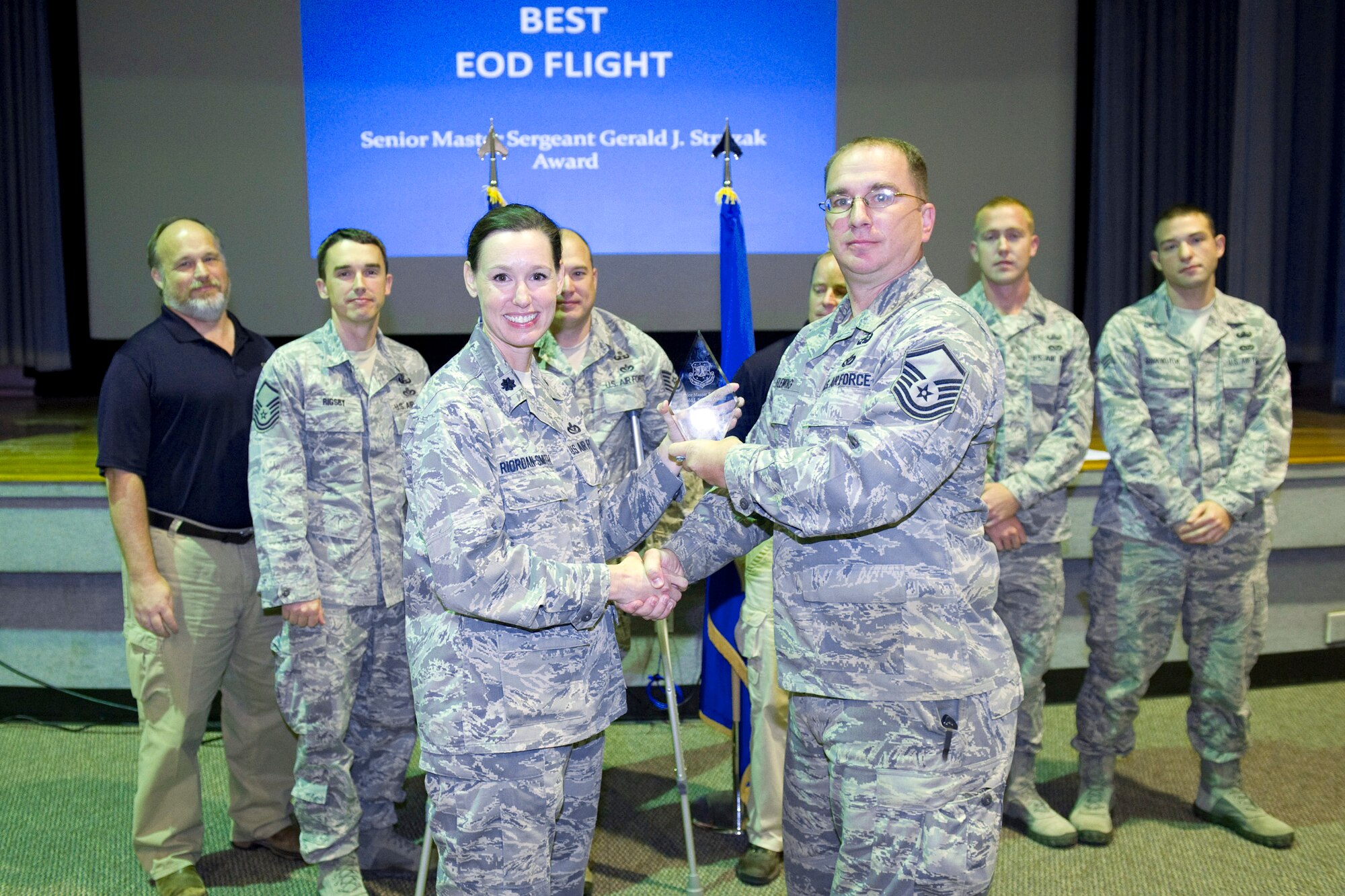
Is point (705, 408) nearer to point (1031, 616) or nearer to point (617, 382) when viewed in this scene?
point (617, 382)

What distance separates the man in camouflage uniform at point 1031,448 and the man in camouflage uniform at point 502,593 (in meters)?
1.72

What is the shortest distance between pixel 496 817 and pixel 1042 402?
2.25 m

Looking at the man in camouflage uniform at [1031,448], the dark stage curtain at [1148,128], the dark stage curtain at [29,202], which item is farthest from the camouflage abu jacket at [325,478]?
the dark stage curtain at [29,202]

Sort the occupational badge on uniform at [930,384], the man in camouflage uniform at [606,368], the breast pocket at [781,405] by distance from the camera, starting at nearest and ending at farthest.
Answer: the occupational badge on uniform at [930,384] → the breast pocket at [781,405] → the man in camouflage uniform at [606,368]

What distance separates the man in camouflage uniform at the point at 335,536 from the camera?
2773mm

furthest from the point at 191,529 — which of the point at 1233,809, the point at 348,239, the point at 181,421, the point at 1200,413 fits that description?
the point at 1233,809

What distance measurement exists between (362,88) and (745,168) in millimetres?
2140

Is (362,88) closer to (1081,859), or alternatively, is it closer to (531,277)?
(531,277)

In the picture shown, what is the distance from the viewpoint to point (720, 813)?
3434 mm

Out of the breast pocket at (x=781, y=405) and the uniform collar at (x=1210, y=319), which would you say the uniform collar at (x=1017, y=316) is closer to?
the uniform collar at (x=1210, y=319)

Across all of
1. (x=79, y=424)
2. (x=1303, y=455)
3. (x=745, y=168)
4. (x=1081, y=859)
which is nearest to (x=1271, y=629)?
(x=1303, y=455)

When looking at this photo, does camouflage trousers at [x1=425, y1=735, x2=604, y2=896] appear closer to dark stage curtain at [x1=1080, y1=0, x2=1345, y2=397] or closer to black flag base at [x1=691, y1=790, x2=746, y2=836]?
black flag base at [x1=691, y1=790, x2=746, y2=836]

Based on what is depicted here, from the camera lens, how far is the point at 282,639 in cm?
287

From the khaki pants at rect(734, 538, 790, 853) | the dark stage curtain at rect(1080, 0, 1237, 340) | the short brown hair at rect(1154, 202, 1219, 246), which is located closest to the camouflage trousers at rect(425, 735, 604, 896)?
the khaki pants at rect(734, 538, 790, 853)
